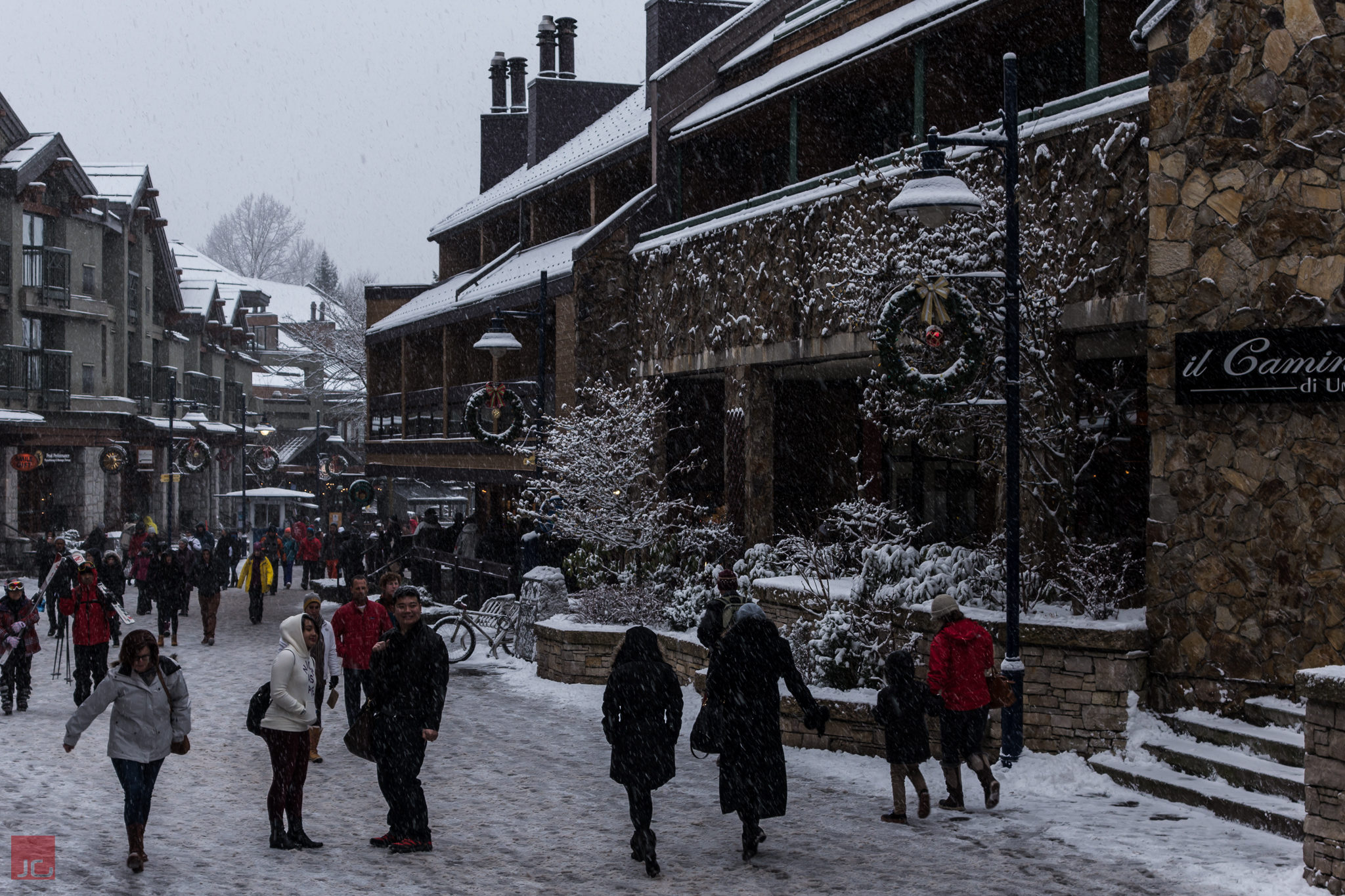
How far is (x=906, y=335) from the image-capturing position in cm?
1356

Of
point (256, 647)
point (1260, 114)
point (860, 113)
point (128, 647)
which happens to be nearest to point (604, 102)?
point (860, 113)

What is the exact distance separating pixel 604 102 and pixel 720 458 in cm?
1450

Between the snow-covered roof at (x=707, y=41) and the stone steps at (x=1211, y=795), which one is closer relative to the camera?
the stone steps at (x=1211, y=795)

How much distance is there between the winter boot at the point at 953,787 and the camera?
1019cm

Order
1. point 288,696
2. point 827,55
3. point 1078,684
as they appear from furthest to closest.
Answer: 1. point 827,55
2. point 1078,684
3. point 288,696

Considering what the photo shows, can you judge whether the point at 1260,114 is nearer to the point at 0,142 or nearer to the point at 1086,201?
the point at 1086,201

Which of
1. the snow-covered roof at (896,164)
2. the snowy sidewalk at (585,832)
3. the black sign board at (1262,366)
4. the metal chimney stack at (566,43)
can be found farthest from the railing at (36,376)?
the black sign board at (1262,366)

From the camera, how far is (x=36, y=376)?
40.2m

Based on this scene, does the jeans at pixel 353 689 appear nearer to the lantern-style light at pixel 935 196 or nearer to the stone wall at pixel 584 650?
the stone wall at pixel 584 650

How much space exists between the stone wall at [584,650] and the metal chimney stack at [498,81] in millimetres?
25652

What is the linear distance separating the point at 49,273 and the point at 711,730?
3833 cm

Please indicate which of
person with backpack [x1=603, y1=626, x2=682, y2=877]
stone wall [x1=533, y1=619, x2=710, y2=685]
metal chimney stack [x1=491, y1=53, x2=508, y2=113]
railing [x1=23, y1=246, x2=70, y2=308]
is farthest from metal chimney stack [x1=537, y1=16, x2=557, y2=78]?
person with backpack [x1=603, y1=626, x2=682, y2=877]

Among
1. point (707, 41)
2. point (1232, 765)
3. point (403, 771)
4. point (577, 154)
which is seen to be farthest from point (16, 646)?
point (577, 154)

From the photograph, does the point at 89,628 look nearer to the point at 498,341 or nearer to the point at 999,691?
the point at 498,341
